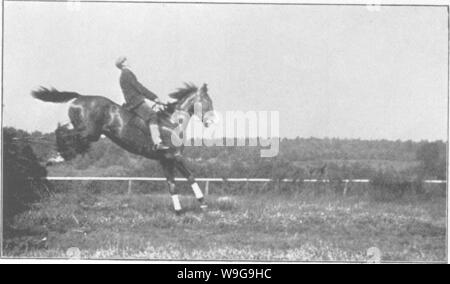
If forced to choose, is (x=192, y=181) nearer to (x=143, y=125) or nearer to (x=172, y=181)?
(x=172, y=181)

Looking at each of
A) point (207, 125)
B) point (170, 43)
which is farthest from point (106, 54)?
point (207, 125)

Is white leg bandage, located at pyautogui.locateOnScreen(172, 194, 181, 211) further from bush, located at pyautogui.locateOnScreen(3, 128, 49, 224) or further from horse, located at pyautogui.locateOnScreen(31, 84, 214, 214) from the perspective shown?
bush, located at pyautogui.locateOnScreen(3, 128, 49, 224)

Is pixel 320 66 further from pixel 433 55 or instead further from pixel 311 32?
pixel 433 55

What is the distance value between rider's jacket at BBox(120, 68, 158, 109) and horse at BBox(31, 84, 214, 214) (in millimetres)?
139

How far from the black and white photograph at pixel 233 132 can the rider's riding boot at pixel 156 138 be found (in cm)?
8

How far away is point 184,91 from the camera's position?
759cm

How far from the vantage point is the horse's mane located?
756 cm

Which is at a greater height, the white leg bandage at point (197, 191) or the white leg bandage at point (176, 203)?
the white leg bandage at point (197, 191)

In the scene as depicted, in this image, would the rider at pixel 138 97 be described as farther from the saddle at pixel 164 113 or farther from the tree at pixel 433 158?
the tree at pixel 433 158

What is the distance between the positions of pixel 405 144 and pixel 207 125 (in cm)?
221

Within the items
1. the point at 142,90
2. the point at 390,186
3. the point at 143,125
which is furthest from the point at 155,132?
the point at 390,186

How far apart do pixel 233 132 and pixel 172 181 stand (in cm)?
89

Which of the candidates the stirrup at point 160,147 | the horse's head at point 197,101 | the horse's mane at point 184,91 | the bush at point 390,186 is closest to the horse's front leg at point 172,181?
the stirrup at point 160,147

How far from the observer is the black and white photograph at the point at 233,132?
7488mm
